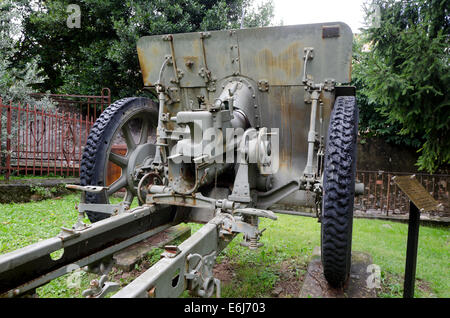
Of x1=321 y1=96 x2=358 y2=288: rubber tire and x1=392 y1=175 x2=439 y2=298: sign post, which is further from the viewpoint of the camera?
x1=392 y1=175 x2=439 y2=298: sign post

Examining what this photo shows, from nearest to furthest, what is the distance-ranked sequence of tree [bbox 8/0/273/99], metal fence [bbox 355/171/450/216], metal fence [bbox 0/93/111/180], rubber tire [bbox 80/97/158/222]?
rubber tire [bbox 80/97/158/222] < metal fence [bbox 0/93/111/180] < metal fence [bbox 355/171/450/216] < tree [bbox 8/0/273/99]

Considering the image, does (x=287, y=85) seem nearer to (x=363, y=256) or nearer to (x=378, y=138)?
(x=363, y=256)

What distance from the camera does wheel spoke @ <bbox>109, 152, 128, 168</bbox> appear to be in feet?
11.5

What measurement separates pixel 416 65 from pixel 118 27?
651cm

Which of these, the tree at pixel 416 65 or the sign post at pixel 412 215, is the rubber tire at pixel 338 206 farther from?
the tree at pixel 416 65

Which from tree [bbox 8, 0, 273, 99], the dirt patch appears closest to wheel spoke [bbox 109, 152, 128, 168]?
the dirt patch

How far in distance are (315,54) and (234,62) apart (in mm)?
860

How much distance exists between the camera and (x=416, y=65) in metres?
5.36

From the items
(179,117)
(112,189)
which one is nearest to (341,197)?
(179,117)

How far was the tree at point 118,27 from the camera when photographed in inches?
313

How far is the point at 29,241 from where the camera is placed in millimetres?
3719

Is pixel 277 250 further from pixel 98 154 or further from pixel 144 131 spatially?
pixel 98 154

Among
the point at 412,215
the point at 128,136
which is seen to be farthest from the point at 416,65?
the point at 128,136

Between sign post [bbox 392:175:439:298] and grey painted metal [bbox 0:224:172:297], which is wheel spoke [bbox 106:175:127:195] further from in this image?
sign post [bbox 392:175:439:298]
